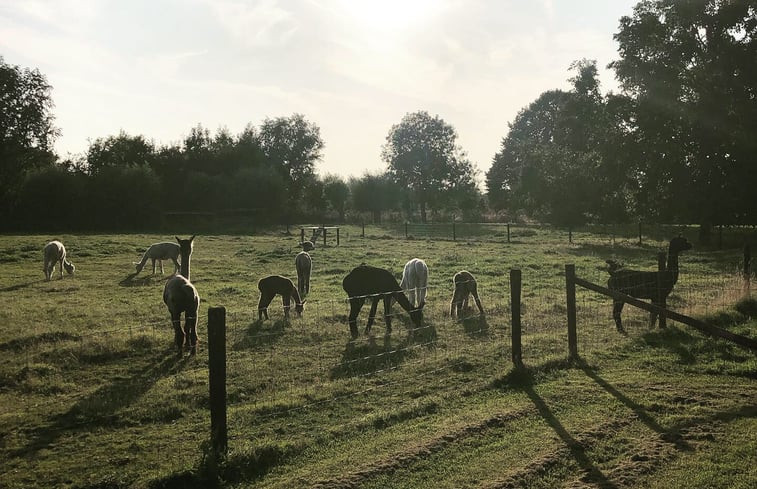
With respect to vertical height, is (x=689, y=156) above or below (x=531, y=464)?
above

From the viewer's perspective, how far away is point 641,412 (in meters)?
5.94

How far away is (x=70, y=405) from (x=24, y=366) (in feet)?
6.32

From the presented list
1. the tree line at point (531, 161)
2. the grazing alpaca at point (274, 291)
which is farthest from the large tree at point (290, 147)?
the grazing alpaca at point (274, 291)

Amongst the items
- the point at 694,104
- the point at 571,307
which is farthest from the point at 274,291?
the point at 694,104

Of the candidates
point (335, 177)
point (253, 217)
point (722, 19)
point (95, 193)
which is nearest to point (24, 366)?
point (722, 19)

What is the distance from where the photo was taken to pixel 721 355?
8.04 meters

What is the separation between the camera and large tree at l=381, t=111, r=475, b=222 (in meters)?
69.8

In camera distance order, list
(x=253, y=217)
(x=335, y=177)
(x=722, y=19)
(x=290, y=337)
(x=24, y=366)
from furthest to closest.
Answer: (x=335, y=177)
(x=253, y=217)
(x=722, y=19)
(x=290, y=337)
(x=24, y=366)

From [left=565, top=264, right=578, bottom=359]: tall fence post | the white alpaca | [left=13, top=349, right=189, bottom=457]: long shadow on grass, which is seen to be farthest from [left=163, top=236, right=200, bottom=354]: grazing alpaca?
[left=565, top=264, right=578, bottom=359]: tall fence post

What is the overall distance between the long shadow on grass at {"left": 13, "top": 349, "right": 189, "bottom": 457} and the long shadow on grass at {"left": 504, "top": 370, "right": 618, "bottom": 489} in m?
4.13

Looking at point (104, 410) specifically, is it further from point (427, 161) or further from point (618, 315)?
point (427, 161)

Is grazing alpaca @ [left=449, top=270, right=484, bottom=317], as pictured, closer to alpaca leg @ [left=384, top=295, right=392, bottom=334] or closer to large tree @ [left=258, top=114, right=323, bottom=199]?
alpaca leg @ [left=384, top=295, right=392, bottom=334]

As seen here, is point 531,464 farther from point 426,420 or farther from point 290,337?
point 290,337

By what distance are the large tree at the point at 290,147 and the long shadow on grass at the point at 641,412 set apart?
2473 inches
